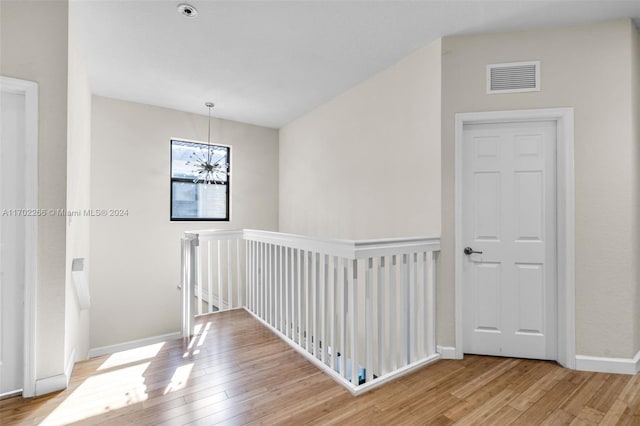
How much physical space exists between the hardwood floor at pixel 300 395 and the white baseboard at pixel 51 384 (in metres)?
0.05

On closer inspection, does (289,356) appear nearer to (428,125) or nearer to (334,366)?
(334,366)

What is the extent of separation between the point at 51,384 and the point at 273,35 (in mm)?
3019

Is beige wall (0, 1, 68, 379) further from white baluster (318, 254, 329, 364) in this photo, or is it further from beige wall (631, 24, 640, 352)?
beige wall (631, 24, 640, 352)

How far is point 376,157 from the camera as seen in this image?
3.21 meters

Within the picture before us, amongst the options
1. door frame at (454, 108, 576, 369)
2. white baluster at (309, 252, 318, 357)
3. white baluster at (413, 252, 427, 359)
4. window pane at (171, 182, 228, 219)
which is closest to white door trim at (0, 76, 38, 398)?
white baluster at (309, 252, 318, 357)

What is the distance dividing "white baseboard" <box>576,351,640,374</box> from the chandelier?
4.52 meters

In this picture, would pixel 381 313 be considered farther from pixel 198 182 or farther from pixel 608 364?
pixel 198 182

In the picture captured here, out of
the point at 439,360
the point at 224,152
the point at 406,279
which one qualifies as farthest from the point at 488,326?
the point at 224,152

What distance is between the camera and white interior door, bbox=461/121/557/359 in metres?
2.41

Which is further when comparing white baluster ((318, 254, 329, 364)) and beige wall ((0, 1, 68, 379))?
white baluster ((318, 254, 329, 364))

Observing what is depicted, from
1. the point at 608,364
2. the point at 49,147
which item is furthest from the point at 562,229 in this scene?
the point at 49,147

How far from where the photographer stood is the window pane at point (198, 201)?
4418 mm

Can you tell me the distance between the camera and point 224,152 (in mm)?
4859

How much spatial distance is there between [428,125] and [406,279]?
137cm
